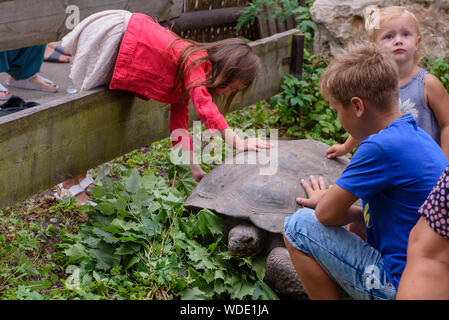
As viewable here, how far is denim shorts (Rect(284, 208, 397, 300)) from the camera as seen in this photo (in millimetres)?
2129

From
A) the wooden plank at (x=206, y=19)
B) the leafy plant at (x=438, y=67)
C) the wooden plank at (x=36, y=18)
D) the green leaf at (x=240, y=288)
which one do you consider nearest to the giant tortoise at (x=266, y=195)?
the green leaf at (x=240, y=288)

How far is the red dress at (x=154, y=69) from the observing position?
10.2ft

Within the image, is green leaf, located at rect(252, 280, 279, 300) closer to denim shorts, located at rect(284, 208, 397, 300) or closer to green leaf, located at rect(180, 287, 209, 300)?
green leaf, located at rect(180, 287, 209, 300)

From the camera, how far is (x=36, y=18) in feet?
9.66

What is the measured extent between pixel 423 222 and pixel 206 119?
159cm

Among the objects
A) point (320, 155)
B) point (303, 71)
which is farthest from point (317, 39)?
point (320, 155)

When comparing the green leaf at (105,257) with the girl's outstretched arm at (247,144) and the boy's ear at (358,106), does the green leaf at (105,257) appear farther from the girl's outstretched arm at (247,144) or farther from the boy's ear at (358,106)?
the boy's ear at (358,106)

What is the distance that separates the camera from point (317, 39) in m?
5.90

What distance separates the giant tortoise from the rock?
2.63 m

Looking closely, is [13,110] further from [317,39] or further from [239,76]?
[317,39]

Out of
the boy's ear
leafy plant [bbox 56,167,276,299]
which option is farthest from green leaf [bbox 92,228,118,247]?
the boy's ear

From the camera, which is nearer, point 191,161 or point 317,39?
point 191,161

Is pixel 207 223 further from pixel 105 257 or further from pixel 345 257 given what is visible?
pixel 345 257

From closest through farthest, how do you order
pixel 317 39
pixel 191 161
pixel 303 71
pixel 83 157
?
pixel 83 157 → pixel 191 161 → pixel 303 71 → pixel 317 39
